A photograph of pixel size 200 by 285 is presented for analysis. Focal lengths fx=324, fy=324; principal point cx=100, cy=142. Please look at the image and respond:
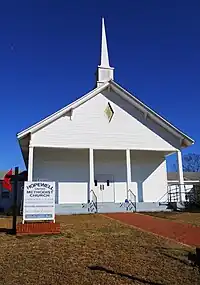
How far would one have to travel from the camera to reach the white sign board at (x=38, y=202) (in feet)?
35.6

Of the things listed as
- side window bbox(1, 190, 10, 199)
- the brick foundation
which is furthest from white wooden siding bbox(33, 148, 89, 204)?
the brick foundation

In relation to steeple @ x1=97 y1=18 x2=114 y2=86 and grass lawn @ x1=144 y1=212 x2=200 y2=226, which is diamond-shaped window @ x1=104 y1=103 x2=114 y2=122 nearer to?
steeple @ x1=97 y1=18 x2=114 y2=86

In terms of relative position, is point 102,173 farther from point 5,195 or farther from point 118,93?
point 5,195

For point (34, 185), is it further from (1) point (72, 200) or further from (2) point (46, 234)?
(1) point (72, 200)

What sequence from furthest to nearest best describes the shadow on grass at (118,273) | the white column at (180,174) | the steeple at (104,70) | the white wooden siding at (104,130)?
the steeple at (104,70) → the white column at (180,174) → the white wooden siding at (104,130) → the shadow on grass at (118,273)

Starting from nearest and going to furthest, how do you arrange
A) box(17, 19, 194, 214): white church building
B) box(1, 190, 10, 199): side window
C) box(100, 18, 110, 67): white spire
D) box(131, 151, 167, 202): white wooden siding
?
box(17, 19, 194, 214): white church building, box(131, 151, 167, 202): white wooden siding, box(100, 18, 110, 67): white spire, box(1, 190, 10, 199): side window

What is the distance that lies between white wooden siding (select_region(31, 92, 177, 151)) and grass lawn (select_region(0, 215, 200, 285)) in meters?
12.6

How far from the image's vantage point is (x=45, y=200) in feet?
36.2

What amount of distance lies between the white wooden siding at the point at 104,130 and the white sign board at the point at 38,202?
33.9 feet

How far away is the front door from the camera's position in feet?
80.1

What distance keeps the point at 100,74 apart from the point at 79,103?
13.8 feet

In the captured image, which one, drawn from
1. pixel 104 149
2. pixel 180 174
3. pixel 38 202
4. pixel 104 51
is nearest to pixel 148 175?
pixel 180 174

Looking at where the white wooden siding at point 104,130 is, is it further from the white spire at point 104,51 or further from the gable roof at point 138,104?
the white spire at point 104,51

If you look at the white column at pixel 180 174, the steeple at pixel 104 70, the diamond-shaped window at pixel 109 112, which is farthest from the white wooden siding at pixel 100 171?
the steeple at pixel 104 70
